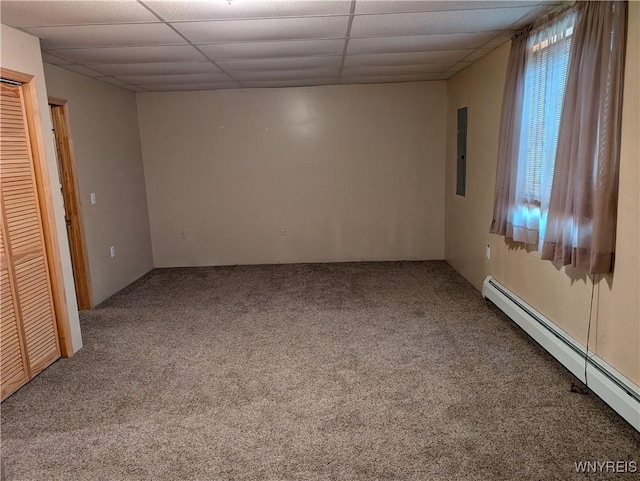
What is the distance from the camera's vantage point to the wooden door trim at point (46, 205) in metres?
2.89

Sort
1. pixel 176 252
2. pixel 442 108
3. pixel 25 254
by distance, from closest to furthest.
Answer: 1. pixel 25 254
2. pixel 442 108
3. pixel 176 252

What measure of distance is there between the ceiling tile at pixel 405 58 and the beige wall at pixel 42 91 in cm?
242

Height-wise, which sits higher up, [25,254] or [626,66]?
[626,66]

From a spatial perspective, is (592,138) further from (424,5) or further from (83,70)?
(83,70)

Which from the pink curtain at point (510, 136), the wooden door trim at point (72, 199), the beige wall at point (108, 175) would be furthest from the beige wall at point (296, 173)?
the pink curtain at point (510, 136)

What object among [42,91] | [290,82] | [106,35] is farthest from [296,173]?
[42,91]

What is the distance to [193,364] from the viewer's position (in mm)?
3094

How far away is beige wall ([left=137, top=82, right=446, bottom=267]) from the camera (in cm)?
552

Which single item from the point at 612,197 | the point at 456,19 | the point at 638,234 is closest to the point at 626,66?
the point at 612,197

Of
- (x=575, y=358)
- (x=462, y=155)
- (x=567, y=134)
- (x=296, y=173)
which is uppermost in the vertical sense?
(x=567, y=134)

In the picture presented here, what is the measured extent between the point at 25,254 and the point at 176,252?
3.05 metres

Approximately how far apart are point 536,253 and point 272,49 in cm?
259

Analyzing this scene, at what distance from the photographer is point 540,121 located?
2.97 meters

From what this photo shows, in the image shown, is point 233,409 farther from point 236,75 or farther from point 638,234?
point 236,75
